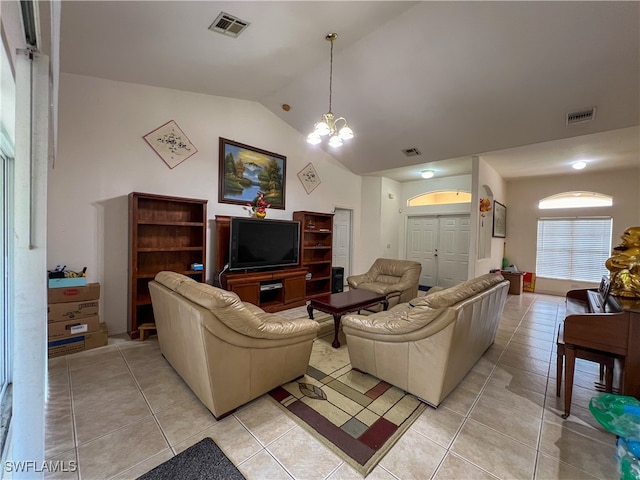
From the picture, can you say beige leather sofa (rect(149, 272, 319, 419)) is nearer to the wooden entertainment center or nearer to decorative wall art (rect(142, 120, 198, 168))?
the wooden entertainment center

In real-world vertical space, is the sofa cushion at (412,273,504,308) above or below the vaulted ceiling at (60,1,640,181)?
below

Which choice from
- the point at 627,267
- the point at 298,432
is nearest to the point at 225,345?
the point at 298,432

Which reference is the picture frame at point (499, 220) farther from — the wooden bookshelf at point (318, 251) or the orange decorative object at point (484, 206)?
the wooden bookshelf at point (318, 251)

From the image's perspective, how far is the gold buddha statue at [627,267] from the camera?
6.47 ft

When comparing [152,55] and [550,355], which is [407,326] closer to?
[550,355]

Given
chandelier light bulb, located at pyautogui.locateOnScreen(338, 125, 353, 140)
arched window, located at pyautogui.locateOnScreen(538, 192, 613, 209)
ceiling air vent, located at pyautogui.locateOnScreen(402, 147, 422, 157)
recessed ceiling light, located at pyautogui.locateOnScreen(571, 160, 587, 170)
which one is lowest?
arched window, located at pyautogui.locateOnScreen(538, 192, 613, 209)

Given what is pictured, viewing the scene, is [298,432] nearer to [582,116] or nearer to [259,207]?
[259,207]

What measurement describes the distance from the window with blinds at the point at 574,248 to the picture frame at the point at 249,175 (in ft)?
21.1

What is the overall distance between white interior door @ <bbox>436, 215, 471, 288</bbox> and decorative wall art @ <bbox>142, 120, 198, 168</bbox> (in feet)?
19.4

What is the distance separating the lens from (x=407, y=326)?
2.00 meters

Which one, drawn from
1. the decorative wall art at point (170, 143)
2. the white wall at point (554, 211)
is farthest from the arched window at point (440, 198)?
the decorative wall art at point (170, 143)

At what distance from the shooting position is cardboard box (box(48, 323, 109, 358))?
2688 millimetres

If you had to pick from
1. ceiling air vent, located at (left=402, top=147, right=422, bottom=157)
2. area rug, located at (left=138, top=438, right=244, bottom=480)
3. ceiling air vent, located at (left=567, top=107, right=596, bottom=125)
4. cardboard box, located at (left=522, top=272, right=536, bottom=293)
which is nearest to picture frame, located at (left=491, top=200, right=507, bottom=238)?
cardboard box, located at (left=522, top=272, right=536, bottom=293)

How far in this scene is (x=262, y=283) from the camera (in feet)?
14.4
